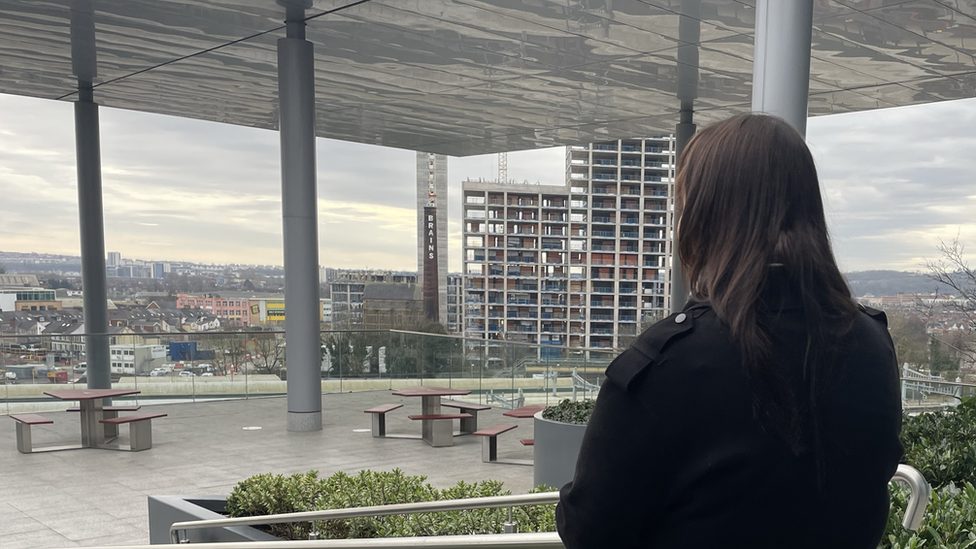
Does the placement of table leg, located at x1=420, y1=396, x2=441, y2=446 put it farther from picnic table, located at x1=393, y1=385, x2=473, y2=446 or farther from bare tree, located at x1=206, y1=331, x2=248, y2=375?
bare tree, located at x1=206, y1=331, x2=248, y2=375

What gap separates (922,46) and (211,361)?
37.4 ft

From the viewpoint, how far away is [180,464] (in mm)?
8141

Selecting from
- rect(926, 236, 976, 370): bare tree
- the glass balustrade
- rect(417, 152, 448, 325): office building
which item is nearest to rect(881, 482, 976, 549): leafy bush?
the glass balustrade

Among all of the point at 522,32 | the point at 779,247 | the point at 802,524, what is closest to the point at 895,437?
the point at 802,524

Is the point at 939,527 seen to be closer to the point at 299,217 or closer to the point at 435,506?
the point at 435,506

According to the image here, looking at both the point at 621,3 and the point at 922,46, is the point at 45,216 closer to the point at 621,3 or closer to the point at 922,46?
the point at 621,3

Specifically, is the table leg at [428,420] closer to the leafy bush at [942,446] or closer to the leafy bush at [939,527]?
the leafy bush at [942,446]

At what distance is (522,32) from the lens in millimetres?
9375

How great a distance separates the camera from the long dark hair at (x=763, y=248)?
3.38 ft

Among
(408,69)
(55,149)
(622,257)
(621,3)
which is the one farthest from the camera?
(622,257)

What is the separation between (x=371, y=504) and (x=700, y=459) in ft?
12.0

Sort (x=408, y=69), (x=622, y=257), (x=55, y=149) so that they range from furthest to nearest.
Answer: (x=622, y=257) < (x=55, y=149) < (x=408, y=69)

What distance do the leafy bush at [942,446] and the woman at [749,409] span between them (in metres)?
2.67

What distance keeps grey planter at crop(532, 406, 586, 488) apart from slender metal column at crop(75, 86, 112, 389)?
371 inches
